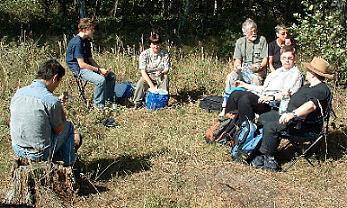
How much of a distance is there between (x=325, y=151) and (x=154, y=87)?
2.86 metres

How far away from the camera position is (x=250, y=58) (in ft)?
25.0

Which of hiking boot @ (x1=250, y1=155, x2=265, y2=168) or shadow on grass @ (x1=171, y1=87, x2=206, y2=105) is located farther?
shadow on grass @ (x1=171, y1=87, x2=206, y2=105)

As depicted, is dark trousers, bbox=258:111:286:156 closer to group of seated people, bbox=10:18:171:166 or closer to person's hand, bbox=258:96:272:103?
person's hand, bbox=258:96:272:103

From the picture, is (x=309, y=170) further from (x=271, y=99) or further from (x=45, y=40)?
(x=45, y=40)

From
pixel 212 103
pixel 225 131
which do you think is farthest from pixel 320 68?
pixel 212 103

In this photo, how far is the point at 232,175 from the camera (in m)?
5.48

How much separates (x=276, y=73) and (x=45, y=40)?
801cm

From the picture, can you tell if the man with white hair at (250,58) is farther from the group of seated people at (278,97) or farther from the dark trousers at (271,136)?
the dark trousers at (271,136)

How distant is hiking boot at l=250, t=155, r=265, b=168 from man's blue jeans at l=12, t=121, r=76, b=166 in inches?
81.2

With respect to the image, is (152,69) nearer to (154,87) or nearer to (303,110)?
(154,87)

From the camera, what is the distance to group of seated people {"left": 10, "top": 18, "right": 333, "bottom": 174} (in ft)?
15.5

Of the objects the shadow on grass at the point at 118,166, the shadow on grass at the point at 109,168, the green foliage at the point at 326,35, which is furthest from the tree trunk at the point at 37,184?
the green foliage at the point at 326,35

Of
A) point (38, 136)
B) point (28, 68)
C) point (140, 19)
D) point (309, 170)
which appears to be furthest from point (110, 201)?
point (140, 19)

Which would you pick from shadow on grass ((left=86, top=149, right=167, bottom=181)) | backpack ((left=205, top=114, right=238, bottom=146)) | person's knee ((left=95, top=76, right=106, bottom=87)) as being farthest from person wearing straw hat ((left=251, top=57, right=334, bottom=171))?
person's knee ((left=95, top=76, right=106, bottom=87))
